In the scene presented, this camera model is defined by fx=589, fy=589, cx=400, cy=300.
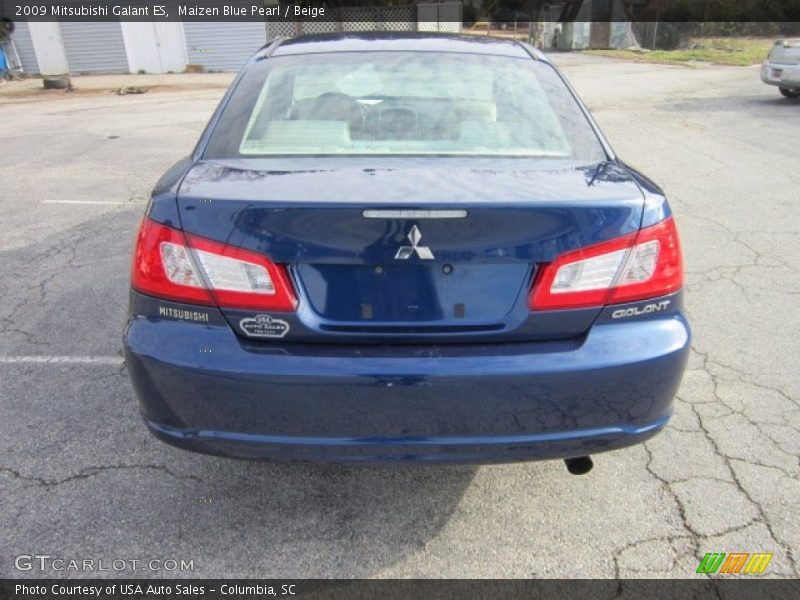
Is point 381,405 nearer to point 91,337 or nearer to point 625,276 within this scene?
point 625,276

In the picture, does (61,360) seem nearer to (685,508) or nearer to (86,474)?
(86,474)

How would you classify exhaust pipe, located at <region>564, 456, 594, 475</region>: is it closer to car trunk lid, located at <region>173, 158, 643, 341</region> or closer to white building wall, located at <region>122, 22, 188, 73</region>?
car trunk lid, located at <region>173, 158, 643, 341</region>

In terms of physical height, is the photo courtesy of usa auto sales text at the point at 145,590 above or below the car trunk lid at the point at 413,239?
below

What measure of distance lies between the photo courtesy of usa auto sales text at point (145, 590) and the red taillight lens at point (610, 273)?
4.16 ft

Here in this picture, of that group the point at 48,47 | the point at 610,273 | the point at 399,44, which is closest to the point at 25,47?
the point at 48,47

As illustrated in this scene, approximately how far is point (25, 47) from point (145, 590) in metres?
26.0

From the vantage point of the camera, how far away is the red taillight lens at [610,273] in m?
1.76

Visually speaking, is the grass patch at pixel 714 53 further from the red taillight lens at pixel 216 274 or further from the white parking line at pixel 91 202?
the red taillight lens at pixel 216 274

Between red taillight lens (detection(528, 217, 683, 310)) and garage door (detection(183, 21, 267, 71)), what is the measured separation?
927 inches

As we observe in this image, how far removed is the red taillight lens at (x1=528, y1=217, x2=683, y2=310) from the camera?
5.78 ft

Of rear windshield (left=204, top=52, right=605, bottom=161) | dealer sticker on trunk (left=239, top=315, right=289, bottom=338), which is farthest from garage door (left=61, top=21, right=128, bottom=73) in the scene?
dealer sticker on trunk (left=239, top=315, right=289, bottom=338)

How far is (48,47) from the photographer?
22016 mm

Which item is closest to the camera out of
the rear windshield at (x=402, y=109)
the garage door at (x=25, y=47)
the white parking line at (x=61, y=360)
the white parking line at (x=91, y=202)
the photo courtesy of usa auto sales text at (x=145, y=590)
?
the photo courtesy of usa auto sales text at (x=145, y=590)

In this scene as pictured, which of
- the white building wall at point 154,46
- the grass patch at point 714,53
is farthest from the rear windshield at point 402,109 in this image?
the white building wall at point 154,46
